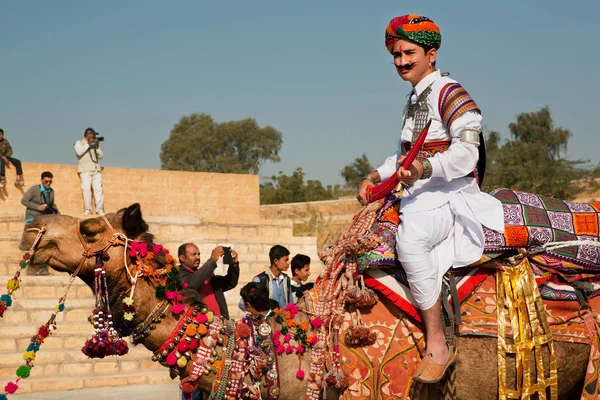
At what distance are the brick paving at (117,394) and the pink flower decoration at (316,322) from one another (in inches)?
257

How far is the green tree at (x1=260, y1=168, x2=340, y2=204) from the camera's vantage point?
3909 centimetres

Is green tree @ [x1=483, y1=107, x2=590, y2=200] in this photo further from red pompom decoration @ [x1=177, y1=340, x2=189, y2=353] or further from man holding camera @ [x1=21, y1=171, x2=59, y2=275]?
red pompom decoration @ [x1=177, y1=340, x2=189, y2=353]

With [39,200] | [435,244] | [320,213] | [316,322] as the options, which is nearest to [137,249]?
[316,322]

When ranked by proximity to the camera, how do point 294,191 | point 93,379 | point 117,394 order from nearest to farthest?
point 117,394
point 93,379
point 294,191

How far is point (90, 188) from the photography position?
21000 mm

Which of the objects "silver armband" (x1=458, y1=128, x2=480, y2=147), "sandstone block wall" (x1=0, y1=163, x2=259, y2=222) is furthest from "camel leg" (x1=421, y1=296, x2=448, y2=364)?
"sandstone block wall" (x1=0, y1=163, x2=259, y2=222)

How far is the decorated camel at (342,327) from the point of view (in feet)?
15.1

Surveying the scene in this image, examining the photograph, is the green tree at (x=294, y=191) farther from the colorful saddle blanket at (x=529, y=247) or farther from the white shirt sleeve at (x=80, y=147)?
the colorful saddle blanket at (x=529, y=247)

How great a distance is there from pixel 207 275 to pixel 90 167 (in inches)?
559

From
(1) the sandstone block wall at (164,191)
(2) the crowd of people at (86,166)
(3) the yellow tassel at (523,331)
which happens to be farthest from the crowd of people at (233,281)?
(1) the sandstone block wall at (164,191)

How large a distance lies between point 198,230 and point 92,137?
4027 mm

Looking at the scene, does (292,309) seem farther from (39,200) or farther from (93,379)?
(39,200)

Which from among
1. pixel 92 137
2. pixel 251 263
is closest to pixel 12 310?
pixel 251 263

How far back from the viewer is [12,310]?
504 inches
